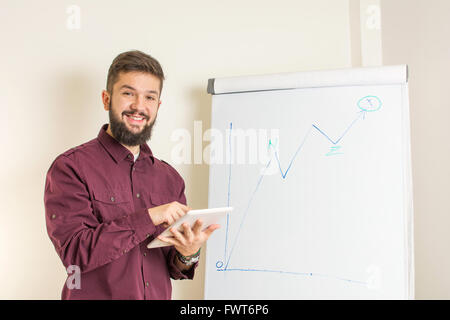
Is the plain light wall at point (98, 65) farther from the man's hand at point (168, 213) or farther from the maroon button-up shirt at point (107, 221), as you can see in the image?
the man's hand at point (168, 213)

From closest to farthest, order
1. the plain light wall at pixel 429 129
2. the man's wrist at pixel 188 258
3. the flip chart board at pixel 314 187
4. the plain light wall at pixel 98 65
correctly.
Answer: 1. the man's wrist at pixel 188 258
2. the flip chart board at pixel 314 187
3. the plain light wall at pixel 429 129
4. the plain light wall at pixel 98 65

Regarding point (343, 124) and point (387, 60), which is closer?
point (343, 124)

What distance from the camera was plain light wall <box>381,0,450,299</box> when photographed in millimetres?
1839

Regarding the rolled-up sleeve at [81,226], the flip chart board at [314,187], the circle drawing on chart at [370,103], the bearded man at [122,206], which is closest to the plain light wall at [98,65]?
the flip chart board at [314,187]

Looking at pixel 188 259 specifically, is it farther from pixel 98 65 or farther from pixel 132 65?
pixel 98 65

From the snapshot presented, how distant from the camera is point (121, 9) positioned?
206 centimetres

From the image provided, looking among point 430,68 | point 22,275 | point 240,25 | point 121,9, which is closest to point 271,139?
point 240,25

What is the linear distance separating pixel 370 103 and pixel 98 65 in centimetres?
120

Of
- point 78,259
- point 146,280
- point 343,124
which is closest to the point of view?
point 78,259

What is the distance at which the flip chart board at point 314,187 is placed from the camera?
161cm

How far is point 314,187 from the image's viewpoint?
1.72 metres
